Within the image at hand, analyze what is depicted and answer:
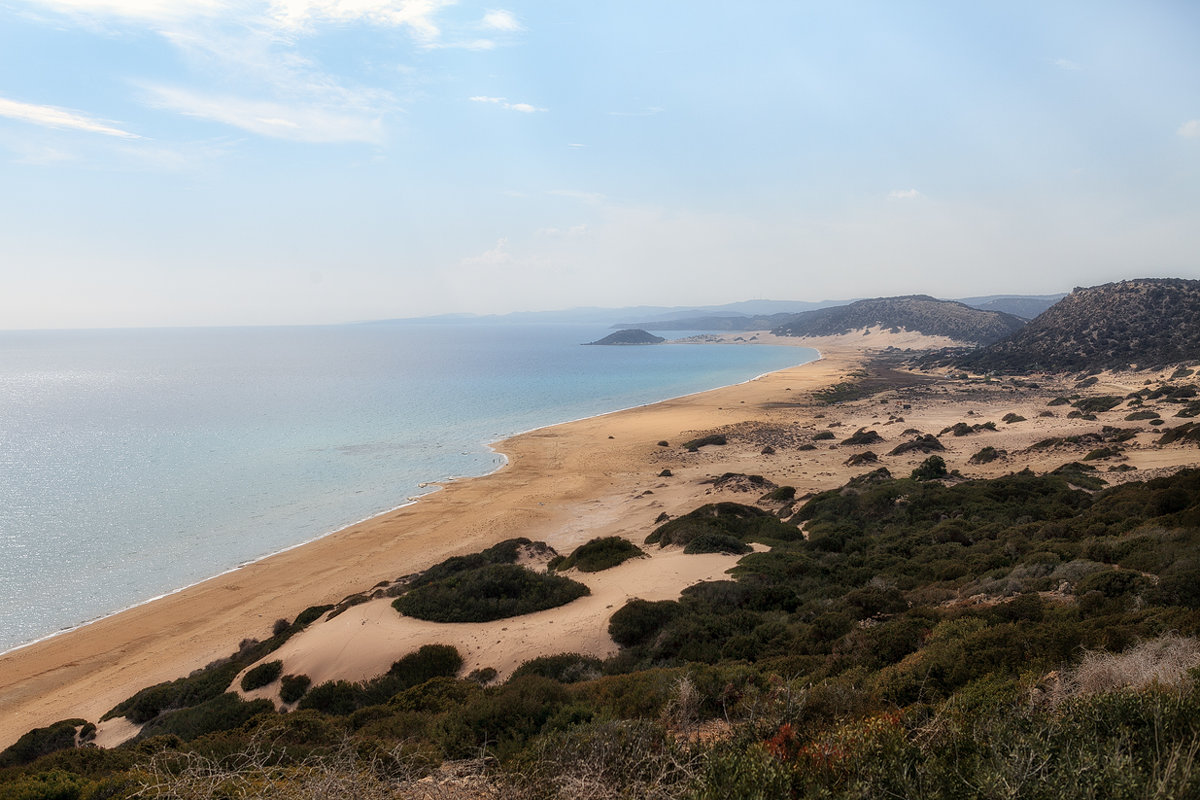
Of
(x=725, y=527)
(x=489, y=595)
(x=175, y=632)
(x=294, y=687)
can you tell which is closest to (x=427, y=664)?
(x=294, y=687)

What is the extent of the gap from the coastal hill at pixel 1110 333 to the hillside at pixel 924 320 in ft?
154

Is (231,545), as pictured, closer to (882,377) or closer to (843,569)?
(843,569)

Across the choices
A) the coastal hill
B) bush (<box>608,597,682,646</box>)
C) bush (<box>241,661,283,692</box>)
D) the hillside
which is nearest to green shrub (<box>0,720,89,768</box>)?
bush (<box>241,661,283,692</box>)

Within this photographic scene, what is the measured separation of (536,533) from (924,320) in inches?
6280

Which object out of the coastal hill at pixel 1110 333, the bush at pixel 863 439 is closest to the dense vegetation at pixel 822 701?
the bush at pixel 863 439

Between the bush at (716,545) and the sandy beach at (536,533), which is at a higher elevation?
the bush at (716,545)

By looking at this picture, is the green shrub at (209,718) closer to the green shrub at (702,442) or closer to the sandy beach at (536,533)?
the sandy beach at (536,533)

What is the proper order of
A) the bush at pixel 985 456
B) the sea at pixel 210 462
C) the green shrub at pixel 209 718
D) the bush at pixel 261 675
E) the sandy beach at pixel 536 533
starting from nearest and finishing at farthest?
the green shrub at pixel 209 718 < the bush at pixel 261 675 < the sandy beach at pixel 536 533 < the sea at pixel 210 462 < the bush at pixel 985 456

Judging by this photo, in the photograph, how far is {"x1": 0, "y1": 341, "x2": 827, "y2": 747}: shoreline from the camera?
14.9 m

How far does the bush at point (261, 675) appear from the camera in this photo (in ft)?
39.5

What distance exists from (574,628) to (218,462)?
36.6 m

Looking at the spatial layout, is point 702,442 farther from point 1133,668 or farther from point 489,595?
point 1133,668

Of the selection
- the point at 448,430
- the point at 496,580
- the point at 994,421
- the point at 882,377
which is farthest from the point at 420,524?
the point at 882,377

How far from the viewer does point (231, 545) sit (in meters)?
25.8
